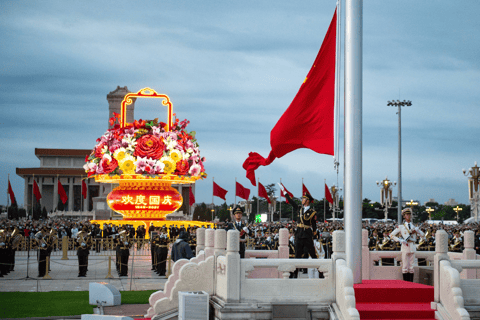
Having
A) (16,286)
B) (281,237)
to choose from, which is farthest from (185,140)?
(281,237)

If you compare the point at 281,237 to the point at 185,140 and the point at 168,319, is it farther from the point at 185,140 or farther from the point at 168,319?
→ the point at 185,140

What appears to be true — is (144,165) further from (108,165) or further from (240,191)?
(240,191)

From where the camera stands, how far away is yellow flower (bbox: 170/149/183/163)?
34.3 m

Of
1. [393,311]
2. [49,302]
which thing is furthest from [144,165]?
[393,311]

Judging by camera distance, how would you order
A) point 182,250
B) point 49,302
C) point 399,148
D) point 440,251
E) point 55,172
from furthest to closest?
point 55,172 < point 399,148 < point 49,302 < point 182,250 < point 440,251

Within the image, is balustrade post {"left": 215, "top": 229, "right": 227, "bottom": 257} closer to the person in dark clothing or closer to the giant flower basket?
the person in dark clothing

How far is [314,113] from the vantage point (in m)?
9.81

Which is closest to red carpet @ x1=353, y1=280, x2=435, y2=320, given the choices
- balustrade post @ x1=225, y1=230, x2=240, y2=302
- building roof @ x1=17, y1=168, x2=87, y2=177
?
balustrade post @ x1=225, y1=230, x2=240, y2=302

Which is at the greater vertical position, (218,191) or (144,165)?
(144,165)

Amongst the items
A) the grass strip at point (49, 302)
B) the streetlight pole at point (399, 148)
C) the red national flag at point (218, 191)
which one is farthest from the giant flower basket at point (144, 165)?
the grass strip at point (49, 302)

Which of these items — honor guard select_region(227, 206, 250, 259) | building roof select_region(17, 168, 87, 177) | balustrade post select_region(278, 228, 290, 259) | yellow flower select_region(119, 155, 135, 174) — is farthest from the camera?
building roof select_region(17, 168, 87, 177)

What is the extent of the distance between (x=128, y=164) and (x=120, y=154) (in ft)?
2.74

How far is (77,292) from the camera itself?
1614 cm

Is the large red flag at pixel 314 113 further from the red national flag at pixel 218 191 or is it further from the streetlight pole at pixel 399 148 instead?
the red national flag at pixel 218 191
